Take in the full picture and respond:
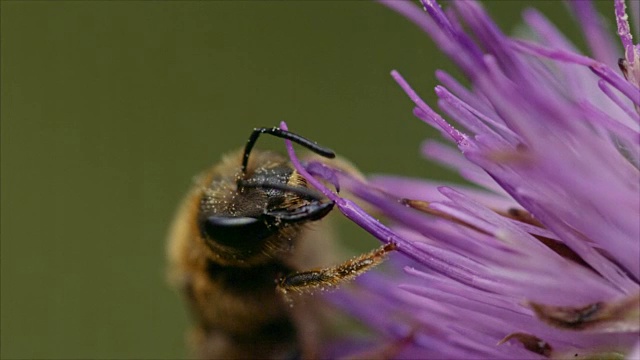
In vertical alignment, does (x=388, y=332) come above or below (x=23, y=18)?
below

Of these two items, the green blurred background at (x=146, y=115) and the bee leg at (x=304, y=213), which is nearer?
the bee leg at (x=304, y=213)

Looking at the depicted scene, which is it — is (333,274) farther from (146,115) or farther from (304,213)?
(146,115)

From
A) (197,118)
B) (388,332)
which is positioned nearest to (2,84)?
(197,118)

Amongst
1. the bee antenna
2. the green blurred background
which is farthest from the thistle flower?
the green blurred background

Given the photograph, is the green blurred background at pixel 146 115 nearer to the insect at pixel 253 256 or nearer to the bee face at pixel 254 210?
the insect at pixel 253 256

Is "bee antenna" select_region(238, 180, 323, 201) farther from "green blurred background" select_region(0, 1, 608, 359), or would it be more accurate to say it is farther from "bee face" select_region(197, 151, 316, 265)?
"green blurred background" select_region(0, 1, 608, 359)

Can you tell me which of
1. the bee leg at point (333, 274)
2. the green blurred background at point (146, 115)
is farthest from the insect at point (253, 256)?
the green blurred background at point (146, 115)

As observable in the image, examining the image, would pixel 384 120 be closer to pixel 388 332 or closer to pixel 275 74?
A: pixel 275 74
